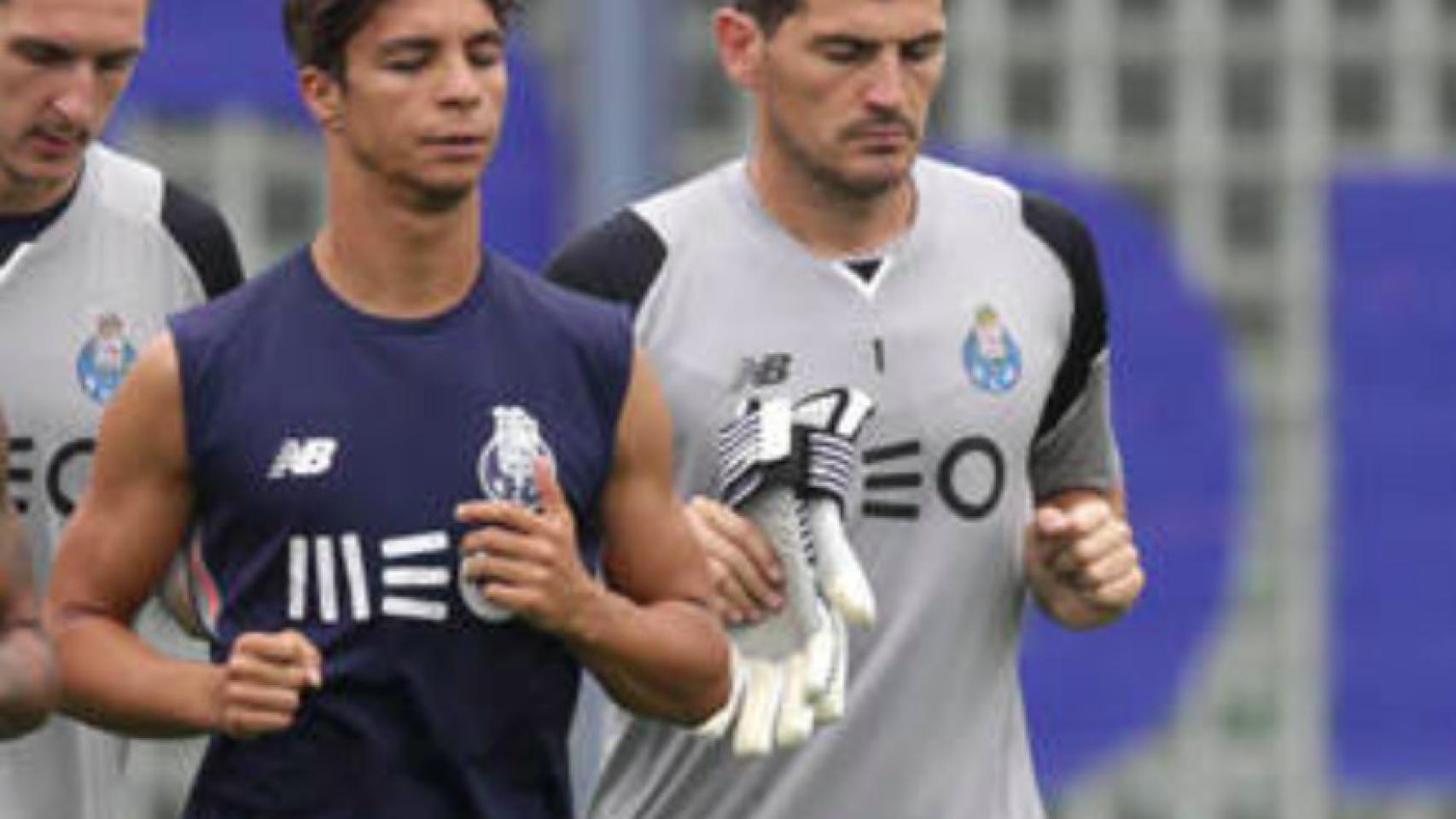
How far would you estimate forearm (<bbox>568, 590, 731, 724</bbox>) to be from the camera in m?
8.11

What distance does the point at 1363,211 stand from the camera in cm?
1927

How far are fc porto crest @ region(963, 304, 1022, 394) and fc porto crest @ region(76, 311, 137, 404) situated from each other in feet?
4.70

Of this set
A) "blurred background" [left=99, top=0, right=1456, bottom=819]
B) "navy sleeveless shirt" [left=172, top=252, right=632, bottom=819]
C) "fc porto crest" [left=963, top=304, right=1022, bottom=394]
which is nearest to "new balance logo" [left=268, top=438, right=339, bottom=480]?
"navy sleeveless shirt" [left=172, top=252, right=632, bottom=819]

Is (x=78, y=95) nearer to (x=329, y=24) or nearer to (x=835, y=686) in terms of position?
(x=329, y=24)

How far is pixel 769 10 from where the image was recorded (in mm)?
9711

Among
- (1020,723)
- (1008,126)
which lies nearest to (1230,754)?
(1008,126)

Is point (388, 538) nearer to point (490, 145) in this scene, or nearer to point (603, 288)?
point (490, 145)

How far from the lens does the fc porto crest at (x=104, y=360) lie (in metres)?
9.44

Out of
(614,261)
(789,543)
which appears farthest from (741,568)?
(614,261)

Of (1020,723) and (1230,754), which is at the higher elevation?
(1020,723)

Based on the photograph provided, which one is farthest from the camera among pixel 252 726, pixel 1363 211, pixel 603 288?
pixel 1363 211

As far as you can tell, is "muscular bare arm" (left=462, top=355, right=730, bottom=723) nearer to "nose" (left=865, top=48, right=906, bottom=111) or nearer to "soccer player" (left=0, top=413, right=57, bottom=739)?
"soccer player" (left=0, top=413, right=57, bottom=739)

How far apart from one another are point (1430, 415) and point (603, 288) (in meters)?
10.3

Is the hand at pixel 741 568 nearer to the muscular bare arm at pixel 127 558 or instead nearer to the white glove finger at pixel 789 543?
the white glove finger at pixel 789 543
